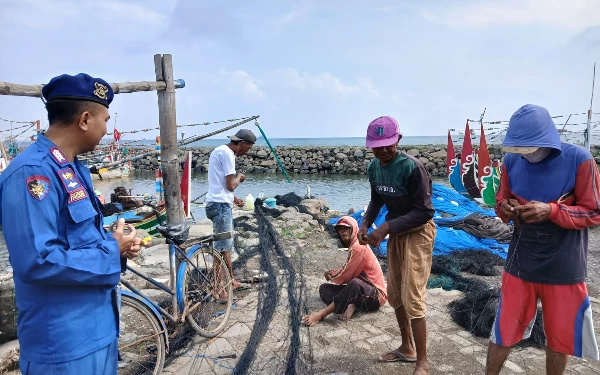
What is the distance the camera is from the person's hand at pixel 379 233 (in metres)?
3.39

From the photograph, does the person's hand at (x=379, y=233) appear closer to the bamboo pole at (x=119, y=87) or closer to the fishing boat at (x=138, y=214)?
the bamboo pole at (x=119, y=87)

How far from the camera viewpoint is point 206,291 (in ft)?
14.8

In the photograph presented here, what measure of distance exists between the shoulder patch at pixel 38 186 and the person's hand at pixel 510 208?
98.2 inches

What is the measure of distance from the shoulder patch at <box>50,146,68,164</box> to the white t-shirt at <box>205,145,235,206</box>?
10.9 feet

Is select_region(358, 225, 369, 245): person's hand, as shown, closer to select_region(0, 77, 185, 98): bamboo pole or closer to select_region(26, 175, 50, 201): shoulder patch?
select_region(0, 77, 185, 98): bamboo pole

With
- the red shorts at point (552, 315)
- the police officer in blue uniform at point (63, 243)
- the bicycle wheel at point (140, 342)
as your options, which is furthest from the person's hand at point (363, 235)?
the police officer in blue uniform at point (63, 243)

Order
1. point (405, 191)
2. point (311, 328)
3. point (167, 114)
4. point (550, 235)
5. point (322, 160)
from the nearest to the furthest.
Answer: point (550, 235), point (405, 191), point (167, 114), point (311, 328), point (322, 160)

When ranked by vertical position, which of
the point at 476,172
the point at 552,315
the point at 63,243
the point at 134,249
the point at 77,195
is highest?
the point at 77,195

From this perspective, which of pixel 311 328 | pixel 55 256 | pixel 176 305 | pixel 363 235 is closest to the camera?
pixel 55 256

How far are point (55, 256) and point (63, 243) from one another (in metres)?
0.14

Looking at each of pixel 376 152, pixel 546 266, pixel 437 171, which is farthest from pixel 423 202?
pixel 437 171

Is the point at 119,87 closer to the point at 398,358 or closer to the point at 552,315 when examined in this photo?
the point at 398,358

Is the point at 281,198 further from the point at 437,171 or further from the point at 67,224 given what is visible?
the point at 437,171

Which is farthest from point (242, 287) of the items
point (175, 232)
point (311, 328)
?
point (175, 232)
